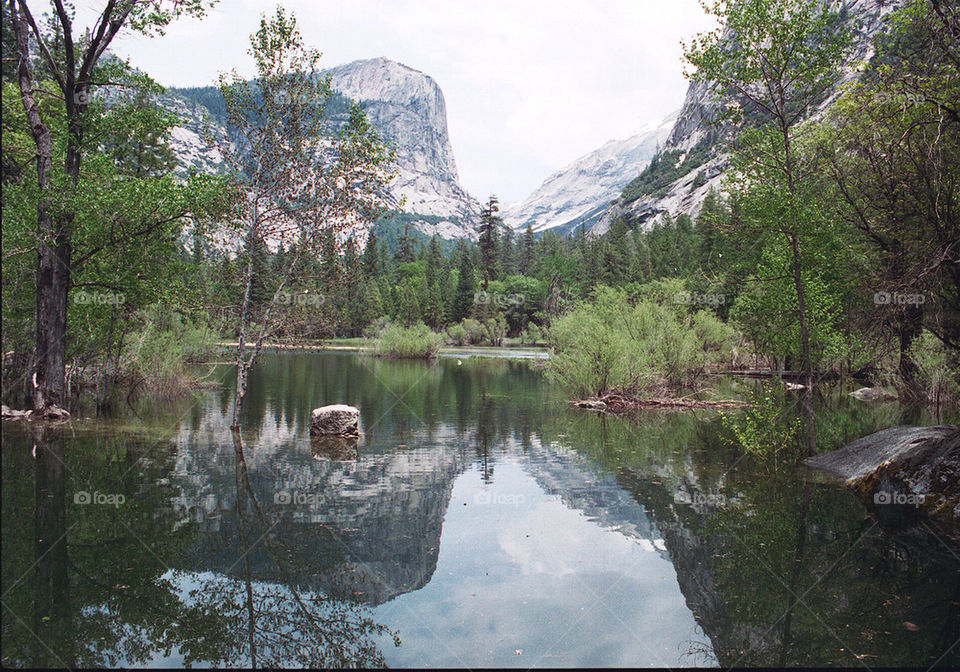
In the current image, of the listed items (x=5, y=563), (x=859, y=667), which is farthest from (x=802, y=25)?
(x=5, y=563)

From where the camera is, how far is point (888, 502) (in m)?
12.3

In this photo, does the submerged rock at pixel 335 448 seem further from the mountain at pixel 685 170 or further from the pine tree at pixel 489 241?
the mountain at pixel 685 170

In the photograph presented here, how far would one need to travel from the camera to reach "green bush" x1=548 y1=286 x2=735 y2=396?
27188 mm

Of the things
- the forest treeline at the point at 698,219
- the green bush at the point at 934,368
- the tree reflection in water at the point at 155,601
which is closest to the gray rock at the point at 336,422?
the forest treeline at the point at 698,219

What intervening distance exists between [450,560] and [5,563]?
5897 mm

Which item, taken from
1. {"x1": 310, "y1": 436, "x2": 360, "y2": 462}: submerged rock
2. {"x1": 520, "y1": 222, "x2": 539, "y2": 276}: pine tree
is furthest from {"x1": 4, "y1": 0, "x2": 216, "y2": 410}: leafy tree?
{"x1": 520, "y1": 222, "x2": 539, "y2": 276}: pine tree

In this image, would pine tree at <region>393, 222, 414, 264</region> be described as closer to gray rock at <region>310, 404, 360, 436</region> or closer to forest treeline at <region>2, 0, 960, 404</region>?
forest treeline at <region>2, 0, 960, 404</region>

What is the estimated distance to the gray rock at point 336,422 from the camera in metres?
19.1
